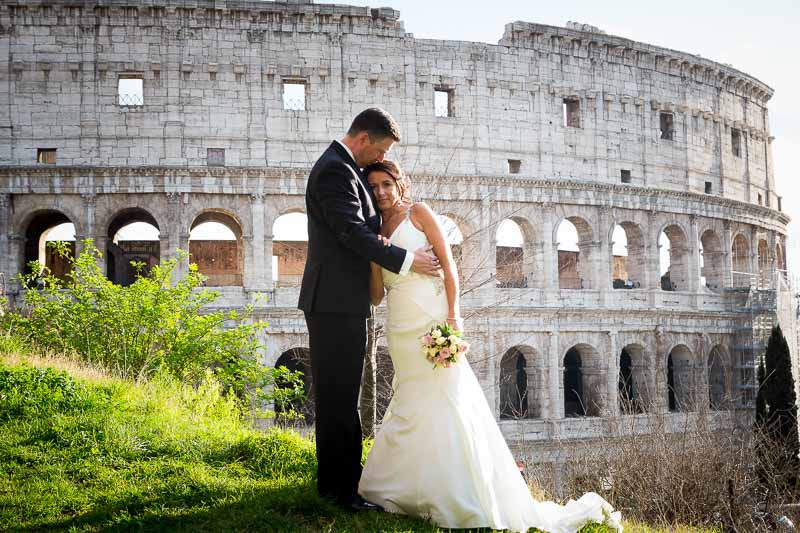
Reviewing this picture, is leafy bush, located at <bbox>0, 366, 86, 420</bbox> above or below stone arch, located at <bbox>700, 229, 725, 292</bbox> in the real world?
below

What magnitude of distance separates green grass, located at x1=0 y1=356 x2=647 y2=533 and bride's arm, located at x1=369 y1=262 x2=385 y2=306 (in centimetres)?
155

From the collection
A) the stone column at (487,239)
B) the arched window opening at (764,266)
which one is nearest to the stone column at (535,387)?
the stone column at (487,239)

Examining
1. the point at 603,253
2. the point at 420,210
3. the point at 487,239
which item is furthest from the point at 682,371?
the point at 420,210

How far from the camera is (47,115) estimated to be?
2394 cm

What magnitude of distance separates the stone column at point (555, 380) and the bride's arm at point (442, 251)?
20.8 meters

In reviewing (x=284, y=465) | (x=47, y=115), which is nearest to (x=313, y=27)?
(x=47, y=115)

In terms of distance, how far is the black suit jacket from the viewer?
565 centimetres

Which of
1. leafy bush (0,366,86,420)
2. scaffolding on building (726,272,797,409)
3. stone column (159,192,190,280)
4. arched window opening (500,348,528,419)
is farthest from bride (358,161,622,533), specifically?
scaffolding on building (726,272,797,409)

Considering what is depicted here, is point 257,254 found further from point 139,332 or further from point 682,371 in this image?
point 682,371

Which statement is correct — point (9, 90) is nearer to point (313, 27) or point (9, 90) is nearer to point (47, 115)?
point (47, 115)

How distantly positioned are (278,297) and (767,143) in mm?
21935

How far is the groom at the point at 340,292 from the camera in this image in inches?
226

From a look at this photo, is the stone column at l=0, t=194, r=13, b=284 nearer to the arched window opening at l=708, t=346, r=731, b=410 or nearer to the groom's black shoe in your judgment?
the groom's black shoe

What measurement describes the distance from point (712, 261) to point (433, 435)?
1096 inches
